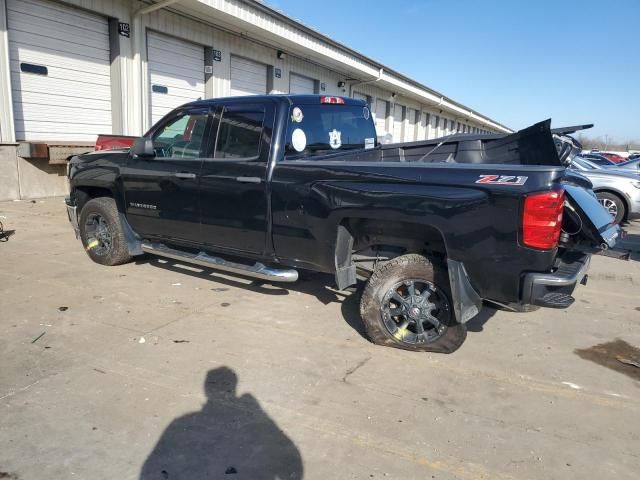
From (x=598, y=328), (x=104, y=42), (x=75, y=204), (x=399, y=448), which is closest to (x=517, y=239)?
(x=399, y=448)

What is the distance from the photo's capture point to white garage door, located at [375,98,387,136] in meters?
26.1

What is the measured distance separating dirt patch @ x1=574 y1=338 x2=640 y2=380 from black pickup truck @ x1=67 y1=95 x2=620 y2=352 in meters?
Answer: 0.82

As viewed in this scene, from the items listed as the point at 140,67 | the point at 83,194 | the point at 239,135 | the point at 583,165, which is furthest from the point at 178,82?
the point at 583,165

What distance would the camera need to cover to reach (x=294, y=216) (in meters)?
4.27

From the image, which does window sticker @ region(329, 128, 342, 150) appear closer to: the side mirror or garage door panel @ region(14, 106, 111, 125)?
the side mirror

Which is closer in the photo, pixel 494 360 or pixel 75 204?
pixel 494 360

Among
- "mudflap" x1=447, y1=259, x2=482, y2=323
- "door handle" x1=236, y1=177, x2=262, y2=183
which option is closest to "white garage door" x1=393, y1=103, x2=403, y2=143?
"door handle" x1=236, y1=177, x2=262, y2=183

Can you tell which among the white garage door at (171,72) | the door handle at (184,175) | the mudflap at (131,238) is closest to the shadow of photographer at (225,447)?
the door handle at (184,175)

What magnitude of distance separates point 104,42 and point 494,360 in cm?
1136

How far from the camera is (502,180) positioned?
3289 millimetres

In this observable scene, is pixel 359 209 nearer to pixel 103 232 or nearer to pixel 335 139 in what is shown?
pixel 335 139

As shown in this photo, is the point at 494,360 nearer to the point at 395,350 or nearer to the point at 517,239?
the point at 395,350

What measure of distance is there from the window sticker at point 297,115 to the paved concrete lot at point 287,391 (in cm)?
183

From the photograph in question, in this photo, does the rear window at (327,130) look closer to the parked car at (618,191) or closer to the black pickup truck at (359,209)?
the black pickup truck at (359,209)
